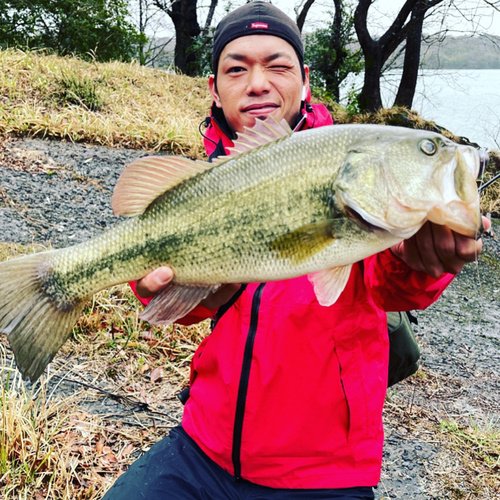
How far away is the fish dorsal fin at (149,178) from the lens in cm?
218

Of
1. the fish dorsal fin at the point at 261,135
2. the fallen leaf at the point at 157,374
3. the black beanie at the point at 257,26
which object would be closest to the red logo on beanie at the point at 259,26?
the black beanie at the point at 257,26

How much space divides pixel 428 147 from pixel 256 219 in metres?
0.71

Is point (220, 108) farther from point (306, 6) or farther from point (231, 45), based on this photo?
point (306, 6)

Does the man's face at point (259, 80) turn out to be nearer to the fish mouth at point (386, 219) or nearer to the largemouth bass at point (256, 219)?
the largemouth bass at point (256, 219)

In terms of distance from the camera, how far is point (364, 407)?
7.88ft

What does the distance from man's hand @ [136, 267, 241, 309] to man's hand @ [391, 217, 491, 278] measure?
0.81 meters

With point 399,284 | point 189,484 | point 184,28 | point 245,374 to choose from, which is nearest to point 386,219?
point 399,284

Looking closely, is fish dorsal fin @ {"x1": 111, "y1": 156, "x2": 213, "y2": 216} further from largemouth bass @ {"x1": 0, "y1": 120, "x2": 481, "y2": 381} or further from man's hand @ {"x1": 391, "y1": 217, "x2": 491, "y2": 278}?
man's hand @ {"x1": 391, "y1": 217, "x2": 491, "y2": 278}

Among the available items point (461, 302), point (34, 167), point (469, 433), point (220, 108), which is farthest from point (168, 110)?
point (469, 433)

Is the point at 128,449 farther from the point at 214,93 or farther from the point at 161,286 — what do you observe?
the point at 214,93

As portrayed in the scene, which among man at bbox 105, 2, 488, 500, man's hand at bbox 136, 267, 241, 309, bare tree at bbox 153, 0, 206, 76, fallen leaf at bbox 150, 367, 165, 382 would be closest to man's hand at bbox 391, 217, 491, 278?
man at bbox 105, 2, 488, 500

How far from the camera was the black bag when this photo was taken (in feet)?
9.86

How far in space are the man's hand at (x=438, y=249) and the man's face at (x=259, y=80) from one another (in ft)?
4.34

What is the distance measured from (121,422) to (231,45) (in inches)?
109
